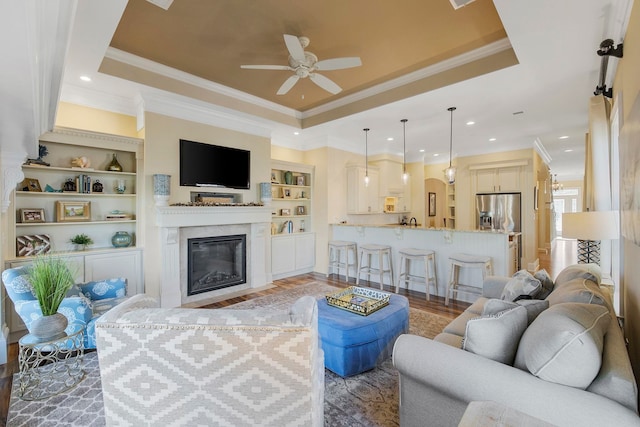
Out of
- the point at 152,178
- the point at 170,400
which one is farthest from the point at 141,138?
the point at 170,400

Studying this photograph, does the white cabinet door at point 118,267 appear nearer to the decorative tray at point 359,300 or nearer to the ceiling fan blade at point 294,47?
the decorative tray at point 359,300

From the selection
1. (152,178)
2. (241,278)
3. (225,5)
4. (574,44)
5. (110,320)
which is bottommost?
(241,278)

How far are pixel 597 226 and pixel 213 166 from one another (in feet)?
14.7

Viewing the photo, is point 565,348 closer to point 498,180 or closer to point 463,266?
point 463,266

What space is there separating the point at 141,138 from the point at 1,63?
2.71m

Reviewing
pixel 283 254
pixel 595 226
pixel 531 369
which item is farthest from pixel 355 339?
pixel 283 254

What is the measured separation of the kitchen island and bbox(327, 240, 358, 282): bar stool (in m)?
0.21

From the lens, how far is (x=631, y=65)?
1930mm

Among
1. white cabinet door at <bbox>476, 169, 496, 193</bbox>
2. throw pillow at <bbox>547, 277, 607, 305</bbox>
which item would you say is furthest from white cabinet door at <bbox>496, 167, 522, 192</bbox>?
throw pillow at <bbox>547, 277, 607, 305</bbox>

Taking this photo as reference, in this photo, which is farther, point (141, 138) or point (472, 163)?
point (472, 163)

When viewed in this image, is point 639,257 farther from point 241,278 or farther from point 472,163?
point 472,163

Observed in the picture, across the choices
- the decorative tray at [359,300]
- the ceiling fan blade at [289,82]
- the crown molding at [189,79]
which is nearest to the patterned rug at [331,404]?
the decorative tray at [359,300]

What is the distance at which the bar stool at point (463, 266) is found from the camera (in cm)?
385

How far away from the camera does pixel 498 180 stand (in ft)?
21.0
